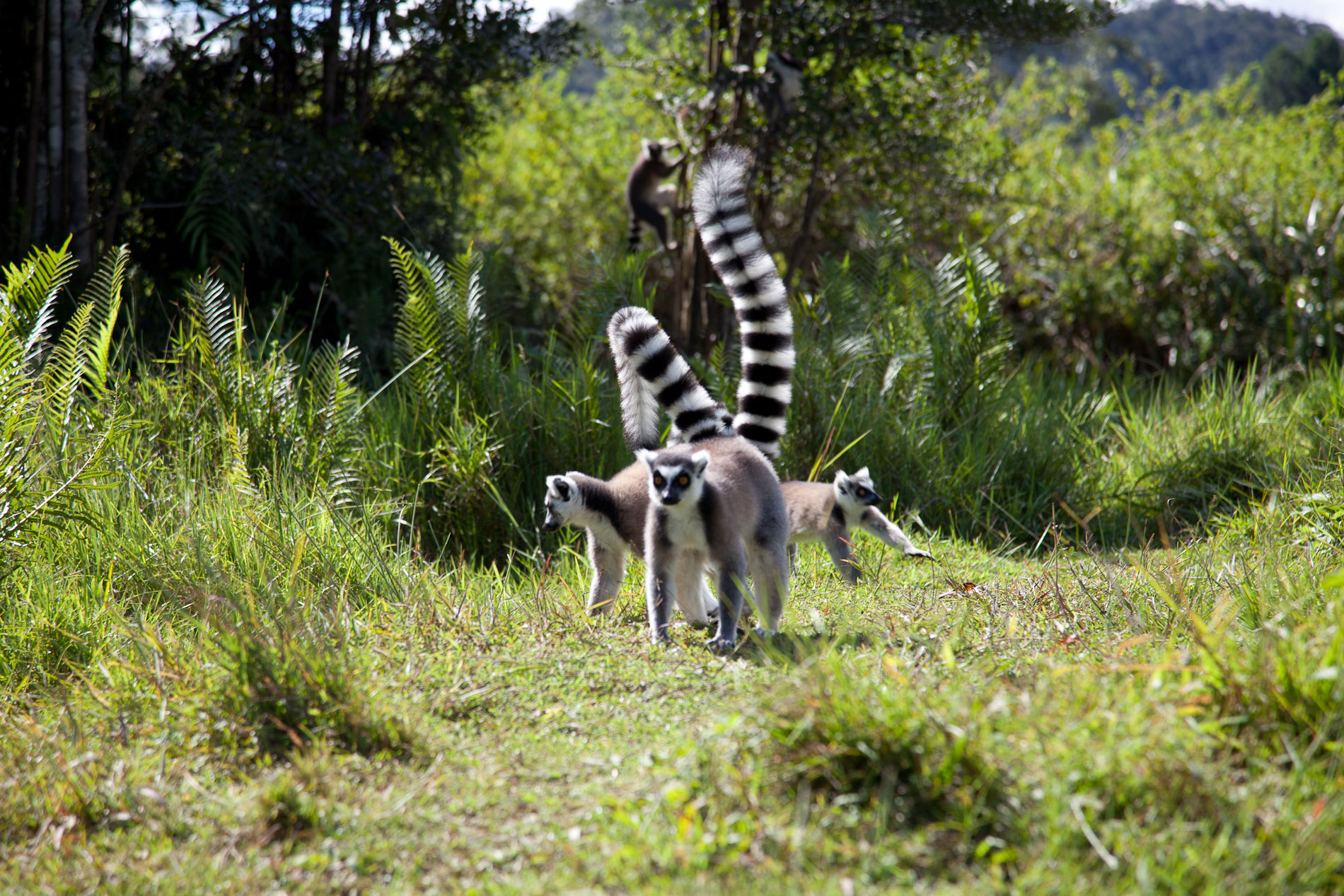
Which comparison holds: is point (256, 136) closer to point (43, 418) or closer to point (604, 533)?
point (43, 418)

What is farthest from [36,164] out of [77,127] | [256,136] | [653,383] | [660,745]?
[660,745]

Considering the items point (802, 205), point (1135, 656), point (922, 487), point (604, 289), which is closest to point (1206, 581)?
point (1135, 656)

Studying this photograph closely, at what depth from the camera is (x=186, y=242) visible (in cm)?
749

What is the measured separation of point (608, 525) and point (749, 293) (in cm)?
124

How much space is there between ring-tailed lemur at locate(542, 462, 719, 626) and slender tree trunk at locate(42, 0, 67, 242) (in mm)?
4800

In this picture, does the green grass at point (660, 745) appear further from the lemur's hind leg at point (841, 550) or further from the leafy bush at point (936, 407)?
the leafy bush at point (936, 407)

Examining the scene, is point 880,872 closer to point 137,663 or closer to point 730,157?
point 137,663

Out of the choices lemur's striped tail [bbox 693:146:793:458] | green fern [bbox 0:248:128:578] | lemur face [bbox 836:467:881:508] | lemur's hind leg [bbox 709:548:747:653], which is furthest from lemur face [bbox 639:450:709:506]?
green fern [bbox 0:248:128:578]

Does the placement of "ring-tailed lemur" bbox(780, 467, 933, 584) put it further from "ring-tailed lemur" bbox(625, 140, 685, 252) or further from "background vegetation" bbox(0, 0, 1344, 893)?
"ring-tailed lemur" bbox(625, 140, 685, 252)

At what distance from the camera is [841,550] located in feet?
15.1

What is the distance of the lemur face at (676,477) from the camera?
3.39 metres

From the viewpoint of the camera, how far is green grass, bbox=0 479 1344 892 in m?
2.02

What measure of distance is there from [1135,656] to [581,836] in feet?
5.44

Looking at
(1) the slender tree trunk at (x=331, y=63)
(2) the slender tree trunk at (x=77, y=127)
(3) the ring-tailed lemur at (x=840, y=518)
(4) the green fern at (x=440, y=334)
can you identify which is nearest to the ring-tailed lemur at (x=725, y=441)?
(3) the ring-tailed lemur at (x=840, y=518)
